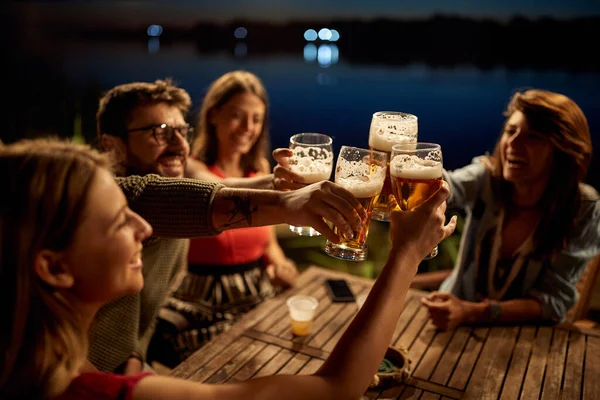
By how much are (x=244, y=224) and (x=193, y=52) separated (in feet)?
41.0

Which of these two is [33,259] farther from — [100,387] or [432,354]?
[432,354]

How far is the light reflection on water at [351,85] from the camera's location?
27.5 feet

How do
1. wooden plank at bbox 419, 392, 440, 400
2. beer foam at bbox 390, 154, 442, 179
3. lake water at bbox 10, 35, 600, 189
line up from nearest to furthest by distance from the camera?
beer foam at bbox 390, 154, 442, 179 < wooden plank at bbox 419, 392, 440, 400 < lake water at bbox 10, 35, 600, 189

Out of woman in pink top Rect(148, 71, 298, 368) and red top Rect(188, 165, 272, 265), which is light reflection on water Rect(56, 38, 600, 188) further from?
red top Rect(188, 165, 272, 265)

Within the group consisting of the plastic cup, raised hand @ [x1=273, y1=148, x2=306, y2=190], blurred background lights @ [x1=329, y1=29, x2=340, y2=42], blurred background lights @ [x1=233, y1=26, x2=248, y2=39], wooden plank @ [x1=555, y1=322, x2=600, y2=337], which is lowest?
wooden plank @ [x1=555, y1=322, x2=600, y2=337]

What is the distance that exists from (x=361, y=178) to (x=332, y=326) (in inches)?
38.0

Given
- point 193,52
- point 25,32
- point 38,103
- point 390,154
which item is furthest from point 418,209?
point 193,52

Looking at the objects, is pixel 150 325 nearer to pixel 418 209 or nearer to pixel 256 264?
pixel 256 264

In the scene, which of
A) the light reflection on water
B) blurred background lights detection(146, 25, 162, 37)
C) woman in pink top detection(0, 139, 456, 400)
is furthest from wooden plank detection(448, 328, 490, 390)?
blurred background lights detection(146, 25, 162, 37)

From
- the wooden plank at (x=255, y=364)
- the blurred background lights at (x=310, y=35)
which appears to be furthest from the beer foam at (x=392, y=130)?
the blurred background lights at (x=310, y=35)

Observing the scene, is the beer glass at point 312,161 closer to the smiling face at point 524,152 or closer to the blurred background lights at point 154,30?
the smiling face at point 524,152

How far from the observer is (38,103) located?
272 inches

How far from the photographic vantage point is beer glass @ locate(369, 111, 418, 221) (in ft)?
5.38

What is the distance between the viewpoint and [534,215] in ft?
8.83
